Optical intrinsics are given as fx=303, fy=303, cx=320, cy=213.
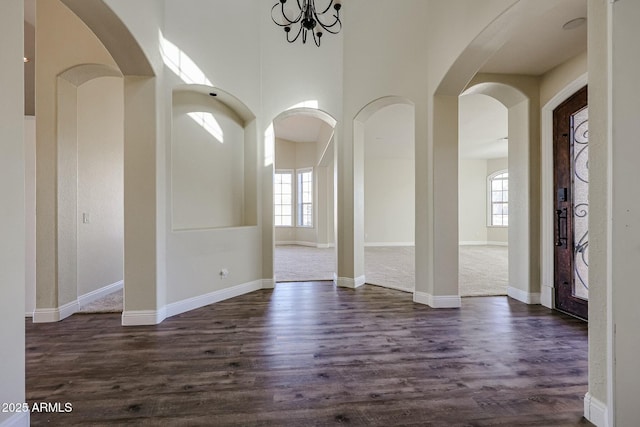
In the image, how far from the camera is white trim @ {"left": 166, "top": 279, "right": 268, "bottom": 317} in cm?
355

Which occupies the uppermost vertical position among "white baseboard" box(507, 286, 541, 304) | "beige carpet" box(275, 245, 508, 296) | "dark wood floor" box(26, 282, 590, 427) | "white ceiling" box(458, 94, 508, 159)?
"white ceiling" box(458, 94, 508, 159)

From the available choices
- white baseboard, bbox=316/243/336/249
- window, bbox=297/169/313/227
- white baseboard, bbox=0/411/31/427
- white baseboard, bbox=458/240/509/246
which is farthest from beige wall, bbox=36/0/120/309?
white baseboard, bbox=458/240/509/246

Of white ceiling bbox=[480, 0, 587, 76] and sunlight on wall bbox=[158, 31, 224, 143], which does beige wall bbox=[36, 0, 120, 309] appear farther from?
white ceiling bbox=[480, 0, 587, 76]

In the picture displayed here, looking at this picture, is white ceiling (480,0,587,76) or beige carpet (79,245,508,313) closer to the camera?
white ceiling (480,0,587,76)

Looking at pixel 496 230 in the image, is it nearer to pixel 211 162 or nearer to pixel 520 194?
pixel 520 194

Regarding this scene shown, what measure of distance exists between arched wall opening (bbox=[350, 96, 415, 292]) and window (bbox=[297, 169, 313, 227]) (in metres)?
2.00

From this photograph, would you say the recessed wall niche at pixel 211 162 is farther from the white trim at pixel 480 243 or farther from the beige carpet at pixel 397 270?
the white trim at pixel 480 243

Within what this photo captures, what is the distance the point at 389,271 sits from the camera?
6.11 metres

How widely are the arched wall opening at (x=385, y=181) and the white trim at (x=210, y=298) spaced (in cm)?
141

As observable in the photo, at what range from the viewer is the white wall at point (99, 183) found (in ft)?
12.6

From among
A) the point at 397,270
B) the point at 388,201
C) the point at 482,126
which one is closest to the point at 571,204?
the point at 397,270

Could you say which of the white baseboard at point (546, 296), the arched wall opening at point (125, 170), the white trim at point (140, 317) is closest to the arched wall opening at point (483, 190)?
the white baseboard at point (546, 296)

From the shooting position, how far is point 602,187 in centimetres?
164

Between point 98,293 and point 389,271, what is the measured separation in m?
4.85
